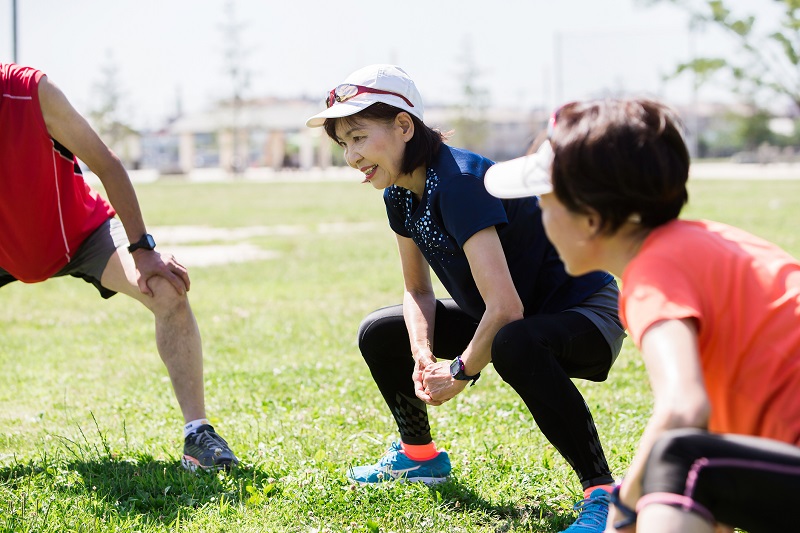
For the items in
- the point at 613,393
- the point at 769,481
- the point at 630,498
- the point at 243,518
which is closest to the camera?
the point at 769,481

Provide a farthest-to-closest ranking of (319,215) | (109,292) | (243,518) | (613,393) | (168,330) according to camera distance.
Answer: (319,215) < (613,393) < (109,292) < (168,330) < (243,518)

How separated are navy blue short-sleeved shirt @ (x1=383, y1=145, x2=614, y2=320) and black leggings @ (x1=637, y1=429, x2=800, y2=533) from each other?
1.48m

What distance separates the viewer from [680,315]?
1848 millimetres

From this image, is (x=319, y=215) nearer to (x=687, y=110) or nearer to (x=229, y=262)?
(x=229, y=262)

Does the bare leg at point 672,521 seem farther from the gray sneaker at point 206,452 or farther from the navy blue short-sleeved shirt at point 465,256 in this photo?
the gray sneaker at point 206,452

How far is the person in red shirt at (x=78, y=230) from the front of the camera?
3.87m

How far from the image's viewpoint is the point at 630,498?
74.7 inches

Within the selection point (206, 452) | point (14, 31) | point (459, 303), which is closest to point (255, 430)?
point (206, 452)

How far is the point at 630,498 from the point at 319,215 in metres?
19.8

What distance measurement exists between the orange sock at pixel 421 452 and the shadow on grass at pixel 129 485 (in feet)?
1.87

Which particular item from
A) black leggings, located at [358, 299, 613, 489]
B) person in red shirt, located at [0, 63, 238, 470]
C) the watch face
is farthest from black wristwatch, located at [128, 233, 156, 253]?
black leggings, located at [358, 299, 613, 489]

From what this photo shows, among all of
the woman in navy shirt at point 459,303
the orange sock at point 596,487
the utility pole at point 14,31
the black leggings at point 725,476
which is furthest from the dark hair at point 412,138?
the utility pole at point 14,31

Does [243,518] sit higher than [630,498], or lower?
lower

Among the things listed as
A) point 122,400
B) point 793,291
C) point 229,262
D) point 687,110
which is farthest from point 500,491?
point 687,110
